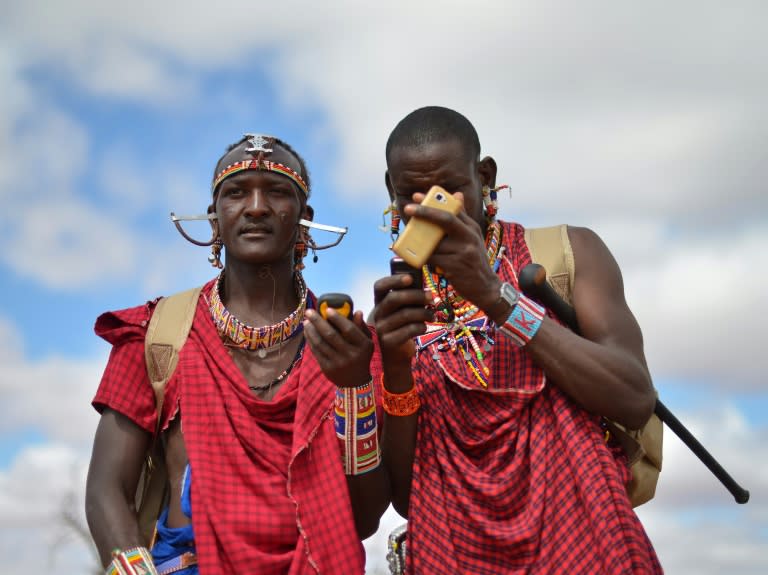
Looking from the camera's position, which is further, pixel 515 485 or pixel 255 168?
pixel 255 168

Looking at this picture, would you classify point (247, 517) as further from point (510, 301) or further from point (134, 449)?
point (510, 301)

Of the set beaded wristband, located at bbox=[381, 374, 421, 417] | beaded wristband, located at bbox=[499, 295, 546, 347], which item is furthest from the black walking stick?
beaded wristband, located at bbox=[381, 374, 421, 417]

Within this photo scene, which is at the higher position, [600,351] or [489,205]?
[489,205]

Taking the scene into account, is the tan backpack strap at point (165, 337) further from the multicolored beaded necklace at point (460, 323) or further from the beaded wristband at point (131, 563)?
the multicolored beaded necklace at point (460, 323)

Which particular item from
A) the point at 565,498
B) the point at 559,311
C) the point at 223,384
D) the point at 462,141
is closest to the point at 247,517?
the point at 223,384

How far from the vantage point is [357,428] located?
4191 mm

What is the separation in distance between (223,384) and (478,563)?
1.65 meters

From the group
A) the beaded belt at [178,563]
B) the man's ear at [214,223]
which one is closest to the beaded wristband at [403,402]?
the beaded belt at [178,563]

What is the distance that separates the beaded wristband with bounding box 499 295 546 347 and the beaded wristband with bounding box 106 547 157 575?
6.79 ft

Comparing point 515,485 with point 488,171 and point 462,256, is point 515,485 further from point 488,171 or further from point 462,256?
point 488,171

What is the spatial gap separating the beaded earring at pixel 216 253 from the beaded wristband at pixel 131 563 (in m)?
1.75

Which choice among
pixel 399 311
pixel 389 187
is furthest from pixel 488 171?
pixel 399 311

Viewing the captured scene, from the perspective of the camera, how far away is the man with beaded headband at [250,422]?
419cm

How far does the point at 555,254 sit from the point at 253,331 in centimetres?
172
